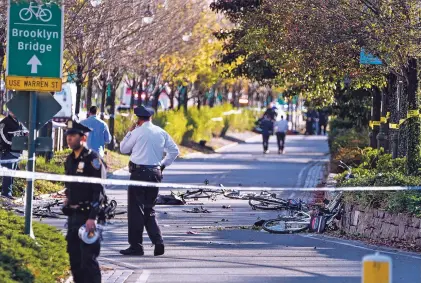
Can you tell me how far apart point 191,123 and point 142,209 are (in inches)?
1255

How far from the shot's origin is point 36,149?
11.8 metres

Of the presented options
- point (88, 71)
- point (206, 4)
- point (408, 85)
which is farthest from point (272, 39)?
point (206, 4)

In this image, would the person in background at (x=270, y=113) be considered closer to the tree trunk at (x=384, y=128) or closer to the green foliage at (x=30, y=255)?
the tree trunk at (x=384, y=128)

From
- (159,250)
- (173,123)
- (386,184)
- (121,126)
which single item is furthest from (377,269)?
(173,123)

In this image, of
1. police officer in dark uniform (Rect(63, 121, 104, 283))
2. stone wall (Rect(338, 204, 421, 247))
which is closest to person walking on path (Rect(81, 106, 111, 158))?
stone wall (Rect(338, 204, 421, 247))

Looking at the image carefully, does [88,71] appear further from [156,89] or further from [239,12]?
[156,89]

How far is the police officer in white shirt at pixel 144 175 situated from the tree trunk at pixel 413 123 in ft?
18.4

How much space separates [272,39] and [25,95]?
10.7m

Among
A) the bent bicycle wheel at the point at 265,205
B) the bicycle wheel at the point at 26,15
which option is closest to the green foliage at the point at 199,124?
the bent bicycle wheel at the point at 265,205

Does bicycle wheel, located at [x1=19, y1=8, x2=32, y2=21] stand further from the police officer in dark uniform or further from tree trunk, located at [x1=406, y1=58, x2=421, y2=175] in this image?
tree trunk, located at [x1=406, y1=58, x2=421, y2=175]

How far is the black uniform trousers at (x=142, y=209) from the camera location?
13.3 meters

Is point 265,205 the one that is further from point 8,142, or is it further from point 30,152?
point 30,152

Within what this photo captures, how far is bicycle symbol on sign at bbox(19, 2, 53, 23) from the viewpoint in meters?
12.0

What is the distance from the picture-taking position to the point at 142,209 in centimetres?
1335
